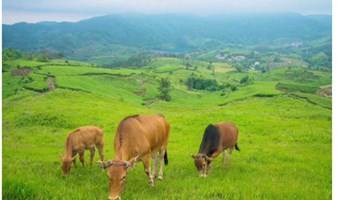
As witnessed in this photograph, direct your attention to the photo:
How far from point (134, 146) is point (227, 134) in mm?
5346

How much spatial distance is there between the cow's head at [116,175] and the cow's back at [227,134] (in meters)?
6.11

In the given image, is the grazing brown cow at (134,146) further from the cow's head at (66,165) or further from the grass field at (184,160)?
the cow's head at (66,165)

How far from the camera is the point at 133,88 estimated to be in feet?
333

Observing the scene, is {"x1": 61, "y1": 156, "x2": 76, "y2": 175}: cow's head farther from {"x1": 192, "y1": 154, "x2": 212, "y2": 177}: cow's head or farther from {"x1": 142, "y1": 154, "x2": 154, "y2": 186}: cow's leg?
{"x1": 192, "y1": 154, "x2": 212, "y2": 177}: cow's head

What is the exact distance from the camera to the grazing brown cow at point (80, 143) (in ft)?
44.4

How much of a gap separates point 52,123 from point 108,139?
10182 mm

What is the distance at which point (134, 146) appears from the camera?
1121 centimetres

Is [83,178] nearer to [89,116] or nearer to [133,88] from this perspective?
[89,116]

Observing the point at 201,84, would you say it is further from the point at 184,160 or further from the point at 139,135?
the point at 139,135

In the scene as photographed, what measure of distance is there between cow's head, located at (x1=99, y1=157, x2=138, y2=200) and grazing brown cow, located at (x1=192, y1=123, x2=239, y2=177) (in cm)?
427

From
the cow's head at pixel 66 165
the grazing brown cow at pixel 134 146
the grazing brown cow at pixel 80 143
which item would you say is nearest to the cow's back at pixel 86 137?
the grazing brown cow at pixel 80 143

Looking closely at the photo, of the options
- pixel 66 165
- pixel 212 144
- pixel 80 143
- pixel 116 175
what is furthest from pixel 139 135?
pixel 80 143

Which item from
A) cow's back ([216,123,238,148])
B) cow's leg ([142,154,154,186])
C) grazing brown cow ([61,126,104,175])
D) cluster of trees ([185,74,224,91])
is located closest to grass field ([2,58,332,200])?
cow's leg ([142,154,154,186])

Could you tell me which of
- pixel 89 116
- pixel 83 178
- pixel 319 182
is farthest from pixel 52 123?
pixel 319 182
